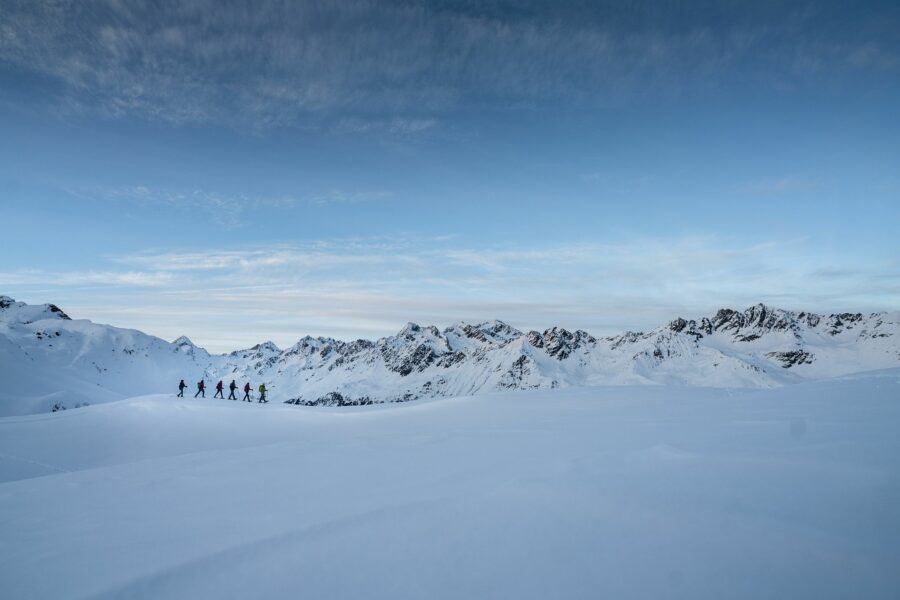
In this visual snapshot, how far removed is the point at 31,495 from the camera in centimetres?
646

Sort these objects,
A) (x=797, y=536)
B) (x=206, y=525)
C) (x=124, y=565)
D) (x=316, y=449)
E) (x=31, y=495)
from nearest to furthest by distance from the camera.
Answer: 1. (x=797, y=536)
2. (x=124, y=565)
3. (x=206, y=525)
4. (x=31, y=495)
5. (x=316, y=449)

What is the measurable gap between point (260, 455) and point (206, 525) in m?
4.20

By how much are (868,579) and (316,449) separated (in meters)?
8.33

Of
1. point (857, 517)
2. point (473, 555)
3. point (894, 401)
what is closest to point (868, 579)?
point (857, 517)

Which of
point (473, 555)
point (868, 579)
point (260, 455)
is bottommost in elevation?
point (260, 455)

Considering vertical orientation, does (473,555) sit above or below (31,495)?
above

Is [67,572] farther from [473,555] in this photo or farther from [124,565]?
[473,555]

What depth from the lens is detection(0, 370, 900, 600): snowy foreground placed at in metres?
3.05

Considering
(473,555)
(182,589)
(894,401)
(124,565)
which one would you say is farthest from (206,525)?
(894,401)

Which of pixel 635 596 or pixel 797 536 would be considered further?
pixel 797 536

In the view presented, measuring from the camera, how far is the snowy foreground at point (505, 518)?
120 inches

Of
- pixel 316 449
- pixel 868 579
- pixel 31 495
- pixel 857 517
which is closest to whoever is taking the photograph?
pixel 868 579

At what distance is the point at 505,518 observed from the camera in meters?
4.11

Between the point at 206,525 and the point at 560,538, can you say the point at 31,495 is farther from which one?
the point at 560,538
